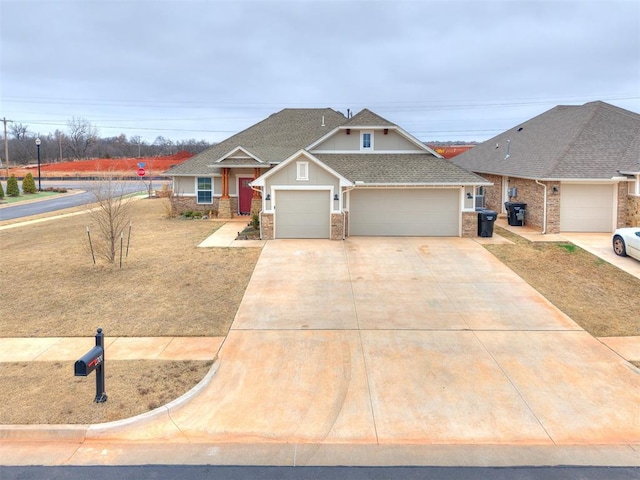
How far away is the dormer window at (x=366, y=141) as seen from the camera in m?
23.0

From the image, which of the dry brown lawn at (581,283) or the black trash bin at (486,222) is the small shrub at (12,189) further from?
the dry brown lawn at (581,283)

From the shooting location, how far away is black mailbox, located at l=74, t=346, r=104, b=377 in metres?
6.55

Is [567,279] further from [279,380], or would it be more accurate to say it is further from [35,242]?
[35,242]

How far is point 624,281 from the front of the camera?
45.6ft

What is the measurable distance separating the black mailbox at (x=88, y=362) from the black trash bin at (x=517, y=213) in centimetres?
2032

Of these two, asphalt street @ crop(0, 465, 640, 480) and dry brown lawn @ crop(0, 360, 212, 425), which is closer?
asphalt street @ crop(0, 465, 640, 480)

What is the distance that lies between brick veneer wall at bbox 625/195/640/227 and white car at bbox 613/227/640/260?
3.90 meters

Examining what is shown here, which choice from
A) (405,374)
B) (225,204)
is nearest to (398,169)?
(225,204)

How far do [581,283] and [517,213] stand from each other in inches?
377

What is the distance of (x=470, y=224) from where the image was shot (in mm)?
20656

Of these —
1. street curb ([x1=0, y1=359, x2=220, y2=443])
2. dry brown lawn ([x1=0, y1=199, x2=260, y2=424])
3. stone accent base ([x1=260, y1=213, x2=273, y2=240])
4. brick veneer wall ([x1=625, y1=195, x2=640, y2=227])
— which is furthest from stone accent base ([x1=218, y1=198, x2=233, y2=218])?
street curb ([x1=0, y1=359, x2=220, y2=443])

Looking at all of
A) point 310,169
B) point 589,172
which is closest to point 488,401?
point 310,169

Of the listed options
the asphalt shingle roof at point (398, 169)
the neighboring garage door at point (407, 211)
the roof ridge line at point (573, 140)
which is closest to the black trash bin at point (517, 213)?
the roof ridge line at point (573, 140)

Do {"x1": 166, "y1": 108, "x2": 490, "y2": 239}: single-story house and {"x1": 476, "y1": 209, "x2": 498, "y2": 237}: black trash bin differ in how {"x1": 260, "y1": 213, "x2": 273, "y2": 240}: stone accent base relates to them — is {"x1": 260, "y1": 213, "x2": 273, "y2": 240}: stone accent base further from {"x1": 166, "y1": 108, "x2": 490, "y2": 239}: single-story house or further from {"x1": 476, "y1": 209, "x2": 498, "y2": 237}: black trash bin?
{"x1": 476, "y1": 209, "x2": 498, "y2": 237}: black trash bin
